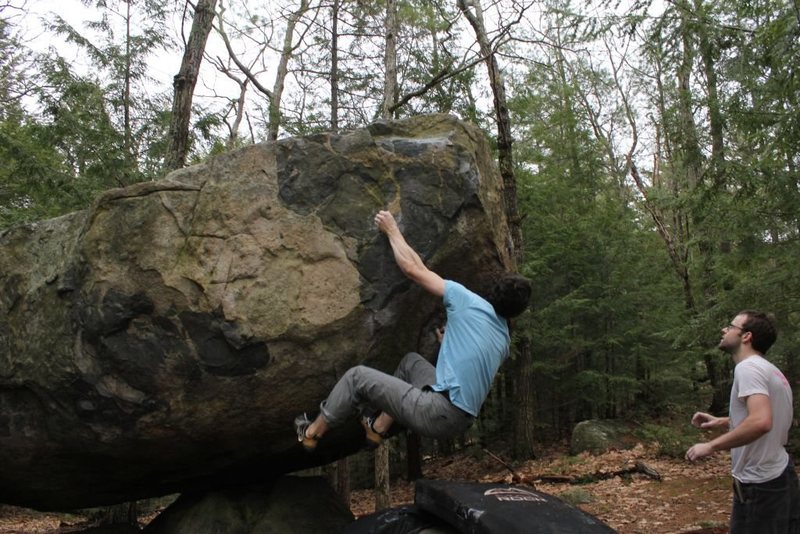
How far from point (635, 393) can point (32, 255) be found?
14.3m

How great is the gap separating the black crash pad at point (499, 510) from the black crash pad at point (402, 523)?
0.43ft

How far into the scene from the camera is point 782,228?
838 cm

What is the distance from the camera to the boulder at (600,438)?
41.8 ft

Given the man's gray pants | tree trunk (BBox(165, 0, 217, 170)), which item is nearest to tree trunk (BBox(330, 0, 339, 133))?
tree trunk (BBox(165, 0, 217, 170))

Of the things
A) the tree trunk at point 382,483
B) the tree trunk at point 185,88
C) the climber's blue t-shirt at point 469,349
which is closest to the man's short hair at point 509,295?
the climber's blue t-shirt at point 469,349

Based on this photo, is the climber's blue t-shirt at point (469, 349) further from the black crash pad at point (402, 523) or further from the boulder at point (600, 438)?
the boulder at point (600, 438)

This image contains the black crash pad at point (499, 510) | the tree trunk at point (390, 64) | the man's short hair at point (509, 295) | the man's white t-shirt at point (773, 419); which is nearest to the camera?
the man's white t-shirt at point (773, 419)

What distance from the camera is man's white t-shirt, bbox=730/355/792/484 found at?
3494mm

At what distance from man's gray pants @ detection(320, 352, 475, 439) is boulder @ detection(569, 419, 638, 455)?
9.66 metres

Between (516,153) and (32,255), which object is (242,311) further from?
(516,153)

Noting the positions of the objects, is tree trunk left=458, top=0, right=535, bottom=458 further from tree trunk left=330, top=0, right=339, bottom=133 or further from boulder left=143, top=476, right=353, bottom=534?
boulder left=143, top=476, right=353, bottom=534

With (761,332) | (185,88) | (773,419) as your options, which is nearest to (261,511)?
(773,419)

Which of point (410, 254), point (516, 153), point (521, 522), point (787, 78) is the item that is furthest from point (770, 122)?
point (516, 153)

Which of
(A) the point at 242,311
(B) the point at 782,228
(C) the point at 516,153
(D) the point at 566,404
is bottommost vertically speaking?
(D) the point at 566,404
